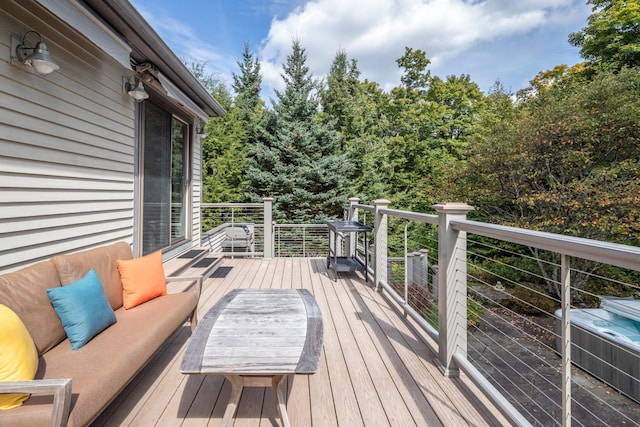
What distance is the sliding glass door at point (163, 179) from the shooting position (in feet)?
13.1

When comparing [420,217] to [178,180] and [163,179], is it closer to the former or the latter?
[163,179]

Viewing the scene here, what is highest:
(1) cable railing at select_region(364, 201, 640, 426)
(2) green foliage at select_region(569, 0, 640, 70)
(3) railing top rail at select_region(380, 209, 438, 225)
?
(2) green foliage at select_region(569, 0, 640, 70)

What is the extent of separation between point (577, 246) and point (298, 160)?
11.5 meters

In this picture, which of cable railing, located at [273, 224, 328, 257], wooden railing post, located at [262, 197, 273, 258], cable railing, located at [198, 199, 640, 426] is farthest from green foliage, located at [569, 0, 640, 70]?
wooden railing post, located at [262, 197, 273, 258]

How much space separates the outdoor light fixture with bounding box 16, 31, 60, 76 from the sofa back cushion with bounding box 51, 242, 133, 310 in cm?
129

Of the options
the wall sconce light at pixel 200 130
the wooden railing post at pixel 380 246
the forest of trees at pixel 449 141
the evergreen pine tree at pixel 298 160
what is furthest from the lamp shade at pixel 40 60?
the evergreen pine tree at pixel 298 160

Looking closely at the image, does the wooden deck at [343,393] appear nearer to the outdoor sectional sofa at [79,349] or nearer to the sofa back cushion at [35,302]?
the outdoor sectional sofa at [79,349]

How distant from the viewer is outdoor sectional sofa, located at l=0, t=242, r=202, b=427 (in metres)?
1.22

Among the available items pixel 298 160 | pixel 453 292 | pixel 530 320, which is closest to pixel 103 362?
pixel 453 292

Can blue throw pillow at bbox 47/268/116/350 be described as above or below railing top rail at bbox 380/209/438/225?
below

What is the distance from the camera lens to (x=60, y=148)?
98.7 inches

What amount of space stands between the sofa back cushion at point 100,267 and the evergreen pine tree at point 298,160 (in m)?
9.67

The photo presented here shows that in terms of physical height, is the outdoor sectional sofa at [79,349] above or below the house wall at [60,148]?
below

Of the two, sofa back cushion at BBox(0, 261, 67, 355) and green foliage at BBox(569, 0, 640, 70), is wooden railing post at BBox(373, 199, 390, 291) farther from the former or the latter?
green foliage at BBox(569, 0, 640, 70)
